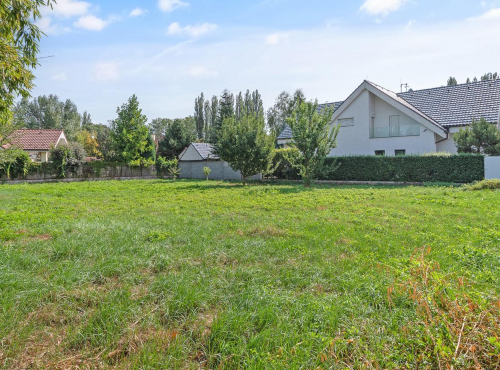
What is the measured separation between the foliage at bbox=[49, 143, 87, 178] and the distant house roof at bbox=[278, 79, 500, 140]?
1710 centimetres

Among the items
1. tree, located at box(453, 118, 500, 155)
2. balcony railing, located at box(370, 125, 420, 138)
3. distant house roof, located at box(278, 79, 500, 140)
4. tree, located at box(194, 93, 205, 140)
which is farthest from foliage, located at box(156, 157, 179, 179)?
tree, located at box(194, 93, 205, 140)

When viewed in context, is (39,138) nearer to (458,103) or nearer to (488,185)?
(488,185)

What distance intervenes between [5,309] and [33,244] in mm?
2460

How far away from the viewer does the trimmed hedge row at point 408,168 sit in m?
15.6

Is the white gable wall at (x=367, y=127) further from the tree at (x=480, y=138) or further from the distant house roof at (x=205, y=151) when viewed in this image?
the distant house roof at (x=205, y=151)

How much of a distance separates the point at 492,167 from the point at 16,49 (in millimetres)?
18896

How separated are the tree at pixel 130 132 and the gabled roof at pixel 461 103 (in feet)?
82.7

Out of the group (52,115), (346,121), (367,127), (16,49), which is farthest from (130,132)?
(52,115)

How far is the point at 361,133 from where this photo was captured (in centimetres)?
2388

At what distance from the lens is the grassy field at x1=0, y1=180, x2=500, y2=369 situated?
2.27 m

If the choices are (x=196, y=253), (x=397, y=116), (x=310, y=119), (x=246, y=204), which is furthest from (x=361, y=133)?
(x=196, y=253)

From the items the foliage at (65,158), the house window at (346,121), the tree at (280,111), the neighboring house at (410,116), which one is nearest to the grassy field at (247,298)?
the neighboring house at (410,116)

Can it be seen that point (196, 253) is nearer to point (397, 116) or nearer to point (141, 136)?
point (397, 116)

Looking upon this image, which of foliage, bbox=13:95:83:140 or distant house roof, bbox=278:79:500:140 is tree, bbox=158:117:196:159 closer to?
distant house roof, bbox=278:79:500:140
